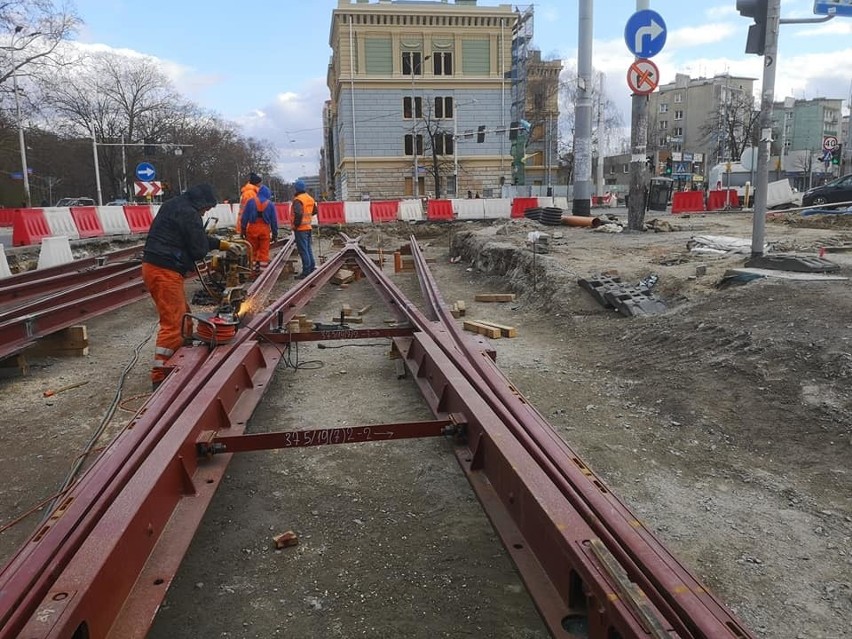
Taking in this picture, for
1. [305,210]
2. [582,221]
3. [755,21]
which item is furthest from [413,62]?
[755,21]

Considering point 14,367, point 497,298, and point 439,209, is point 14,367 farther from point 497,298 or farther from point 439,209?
point 439,209

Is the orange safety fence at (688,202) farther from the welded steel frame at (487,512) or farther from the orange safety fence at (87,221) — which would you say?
the welded steel frame at (487,512)

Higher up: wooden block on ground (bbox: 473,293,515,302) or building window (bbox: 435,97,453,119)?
building window (bbox: 435,97,453,119)

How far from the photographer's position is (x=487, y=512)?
2709mm

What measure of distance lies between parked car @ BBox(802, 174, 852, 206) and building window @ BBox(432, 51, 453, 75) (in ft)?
135

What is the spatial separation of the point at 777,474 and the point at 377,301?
7.07 m

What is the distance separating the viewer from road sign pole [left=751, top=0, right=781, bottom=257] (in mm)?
7418

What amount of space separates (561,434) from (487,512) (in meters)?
1.81

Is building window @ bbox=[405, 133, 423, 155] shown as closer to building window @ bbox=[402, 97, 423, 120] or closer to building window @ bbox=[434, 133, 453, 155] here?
building window @ bbox=[434, 133, 453, 155]

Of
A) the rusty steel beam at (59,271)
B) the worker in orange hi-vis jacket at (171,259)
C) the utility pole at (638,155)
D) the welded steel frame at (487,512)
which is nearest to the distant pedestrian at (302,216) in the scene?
the rusty steel beam at (59,271)

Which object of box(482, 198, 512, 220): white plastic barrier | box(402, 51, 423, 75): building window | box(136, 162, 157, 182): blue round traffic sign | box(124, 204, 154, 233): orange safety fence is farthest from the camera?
box(402, 51, 423, 75): building window

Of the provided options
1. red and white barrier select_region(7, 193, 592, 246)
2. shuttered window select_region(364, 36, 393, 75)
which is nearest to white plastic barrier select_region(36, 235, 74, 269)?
red and white barrier select_region(7, 193, 592, 246)

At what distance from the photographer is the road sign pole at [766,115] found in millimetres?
7418

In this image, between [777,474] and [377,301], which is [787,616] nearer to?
[777,474]
